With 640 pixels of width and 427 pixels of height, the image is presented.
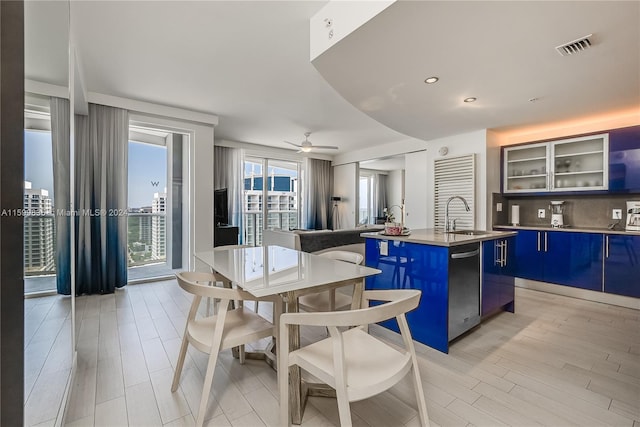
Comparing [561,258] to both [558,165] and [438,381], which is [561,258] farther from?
[438,381]

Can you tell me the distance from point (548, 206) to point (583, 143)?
1012 mm

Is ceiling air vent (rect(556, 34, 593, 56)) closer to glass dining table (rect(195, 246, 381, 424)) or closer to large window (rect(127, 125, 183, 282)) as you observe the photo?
glass dining table (rect(195, 246, 381, 424))

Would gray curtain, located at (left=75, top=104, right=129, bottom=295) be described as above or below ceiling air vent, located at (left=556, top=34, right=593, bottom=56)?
below

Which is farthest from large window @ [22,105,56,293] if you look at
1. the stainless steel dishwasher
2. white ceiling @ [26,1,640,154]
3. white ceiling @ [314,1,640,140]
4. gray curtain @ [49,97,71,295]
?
the stainless steel dishwasher

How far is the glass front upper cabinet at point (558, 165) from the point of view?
3721mm

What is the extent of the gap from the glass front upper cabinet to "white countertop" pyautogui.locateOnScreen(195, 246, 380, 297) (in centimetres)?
386

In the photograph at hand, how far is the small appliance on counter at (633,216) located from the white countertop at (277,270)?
3.84 metres

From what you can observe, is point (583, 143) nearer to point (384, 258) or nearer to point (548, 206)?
point (548, 206)

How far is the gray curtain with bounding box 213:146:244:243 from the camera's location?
6109mm

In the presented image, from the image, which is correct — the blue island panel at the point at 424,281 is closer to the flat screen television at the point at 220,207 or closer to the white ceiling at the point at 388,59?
the white ceiling at the point at 388,59

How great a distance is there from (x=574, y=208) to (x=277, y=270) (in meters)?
4.72

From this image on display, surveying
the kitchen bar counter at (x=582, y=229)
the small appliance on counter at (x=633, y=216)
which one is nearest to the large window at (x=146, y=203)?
the kitchen bar counter at (x=582, y=229)

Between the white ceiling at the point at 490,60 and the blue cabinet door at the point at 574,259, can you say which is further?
the blue cabinet door at the point at 574,259

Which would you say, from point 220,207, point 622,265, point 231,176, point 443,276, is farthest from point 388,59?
point 231,176
